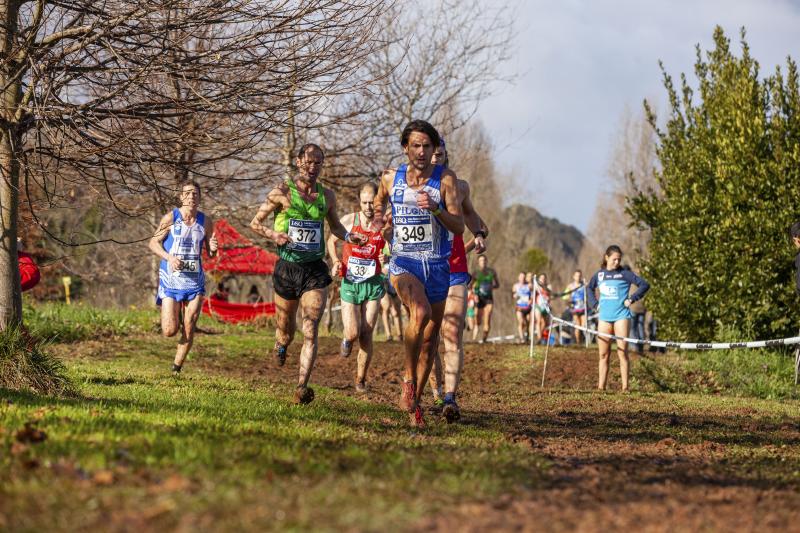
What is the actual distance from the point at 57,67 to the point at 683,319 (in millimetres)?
13110

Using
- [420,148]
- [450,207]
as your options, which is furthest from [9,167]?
[450,207]

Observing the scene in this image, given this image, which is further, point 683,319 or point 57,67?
point 683,319

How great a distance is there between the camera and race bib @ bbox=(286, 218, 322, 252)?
974cm

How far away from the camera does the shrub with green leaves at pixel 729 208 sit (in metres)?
17.1

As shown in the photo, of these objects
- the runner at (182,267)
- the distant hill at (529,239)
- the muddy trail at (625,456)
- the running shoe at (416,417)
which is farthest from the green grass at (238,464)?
the distant hill at (529,239)

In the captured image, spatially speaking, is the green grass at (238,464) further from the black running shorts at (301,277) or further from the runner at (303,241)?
the black running shorts at (301,277)

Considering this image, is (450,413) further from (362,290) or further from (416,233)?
(362,290)

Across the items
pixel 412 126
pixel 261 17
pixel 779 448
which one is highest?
pixel 261 17

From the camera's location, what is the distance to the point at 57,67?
8281mm

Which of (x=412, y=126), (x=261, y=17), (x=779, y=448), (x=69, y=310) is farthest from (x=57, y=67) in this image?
(x=69, y=310)

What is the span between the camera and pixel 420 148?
829 centimetres

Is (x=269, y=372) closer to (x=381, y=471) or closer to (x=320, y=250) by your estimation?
(x=320, y=250)

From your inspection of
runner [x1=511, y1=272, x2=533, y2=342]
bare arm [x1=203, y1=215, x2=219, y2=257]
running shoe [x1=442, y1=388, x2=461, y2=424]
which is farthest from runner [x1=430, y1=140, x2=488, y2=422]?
runner [x1=511, y1=272, x2=533, y2=342]

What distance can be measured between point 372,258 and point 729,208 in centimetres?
814
